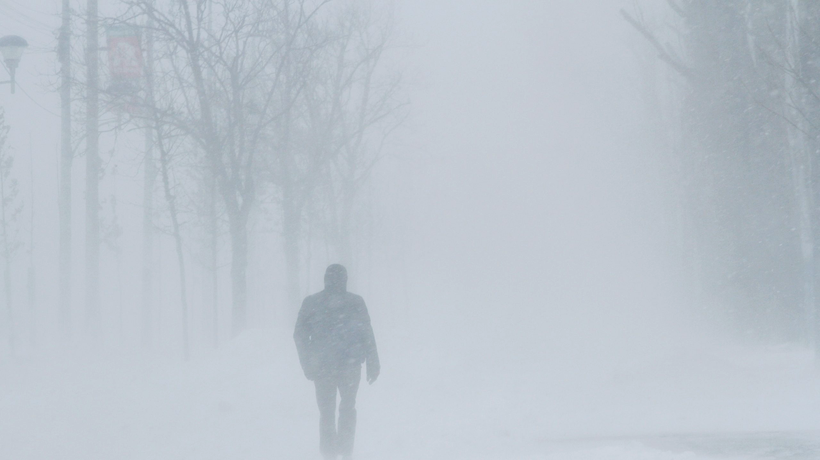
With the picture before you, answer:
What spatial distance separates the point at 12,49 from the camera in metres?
14.9

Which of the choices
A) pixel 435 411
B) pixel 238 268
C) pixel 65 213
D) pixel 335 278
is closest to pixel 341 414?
pixel 335 278

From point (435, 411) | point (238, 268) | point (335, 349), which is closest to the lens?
point (335, 349)

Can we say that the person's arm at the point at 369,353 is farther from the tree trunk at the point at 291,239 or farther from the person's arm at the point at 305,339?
the tree trunk at the point at 291,239

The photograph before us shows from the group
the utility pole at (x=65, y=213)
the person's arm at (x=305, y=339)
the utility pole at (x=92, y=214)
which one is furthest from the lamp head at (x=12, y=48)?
the person's arm at (x=305, y=339)

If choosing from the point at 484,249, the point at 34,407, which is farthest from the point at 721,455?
the point at 484,249

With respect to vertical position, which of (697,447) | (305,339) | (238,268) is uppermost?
(238,268)

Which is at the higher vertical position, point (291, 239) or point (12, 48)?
point (12, 48)

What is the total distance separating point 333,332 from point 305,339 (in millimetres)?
294

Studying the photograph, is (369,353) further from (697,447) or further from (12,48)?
(12,48)

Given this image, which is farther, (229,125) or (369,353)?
(229,125)

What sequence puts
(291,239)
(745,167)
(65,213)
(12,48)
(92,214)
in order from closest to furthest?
(12,48), (745,167), (291,239), (92,214), (65,213)

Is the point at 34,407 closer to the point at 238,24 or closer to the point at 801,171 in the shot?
the point at 238,24

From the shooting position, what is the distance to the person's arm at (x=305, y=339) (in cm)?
791

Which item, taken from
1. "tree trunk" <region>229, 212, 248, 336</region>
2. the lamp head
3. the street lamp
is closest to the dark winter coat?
"tree trunk" <region>229, 212, 248, 336</region>
